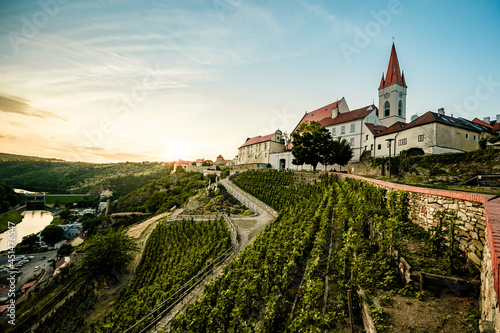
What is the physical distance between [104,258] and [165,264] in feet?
19.8

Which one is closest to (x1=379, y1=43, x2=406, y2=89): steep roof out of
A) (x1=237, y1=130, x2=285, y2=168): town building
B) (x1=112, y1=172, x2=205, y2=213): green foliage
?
(x1=237, y1=130, x2=285, y2=168): town building

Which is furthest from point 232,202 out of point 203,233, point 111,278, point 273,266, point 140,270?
point 273,266

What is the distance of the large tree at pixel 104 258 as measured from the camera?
17844 mm

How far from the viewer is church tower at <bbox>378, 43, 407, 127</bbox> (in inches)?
1518

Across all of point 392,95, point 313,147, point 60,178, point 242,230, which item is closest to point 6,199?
point 60,178

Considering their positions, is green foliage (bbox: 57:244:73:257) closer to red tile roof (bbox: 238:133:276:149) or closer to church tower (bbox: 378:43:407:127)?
red tile roof (bbox: 238:133:276:149)

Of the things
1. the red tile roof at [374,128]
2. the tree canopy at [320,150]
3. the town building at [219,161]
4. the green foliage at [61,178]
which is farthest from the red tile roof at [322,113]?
the green foliage at [61,178]

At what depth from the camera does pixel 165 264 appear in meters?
16.5

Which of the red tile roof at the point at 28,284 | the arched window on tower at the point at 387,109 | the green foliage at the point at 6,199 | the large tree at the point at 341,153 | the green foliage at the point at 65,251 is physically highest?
the arched window on tower at the point at 387,109

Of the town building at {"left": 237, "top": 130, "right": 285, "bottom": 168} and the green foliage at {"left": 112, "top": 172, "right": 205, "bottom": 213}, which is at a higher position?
the town building at {"left": 237, "top": 130, "right": 285, "bottom": 168}

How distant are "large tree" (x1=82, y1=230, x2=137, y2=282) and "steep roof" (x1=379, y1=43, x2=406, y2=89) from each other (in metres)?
49.2

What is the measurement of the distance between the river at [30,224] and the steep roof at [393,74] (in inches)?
3316

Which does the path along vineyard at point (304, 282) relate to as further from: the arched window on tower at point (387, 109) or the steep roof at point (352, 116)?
the arched window on tower at point (387, 109)

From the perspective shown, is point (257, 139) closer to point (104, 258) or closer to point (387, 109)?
point (387, 109)
